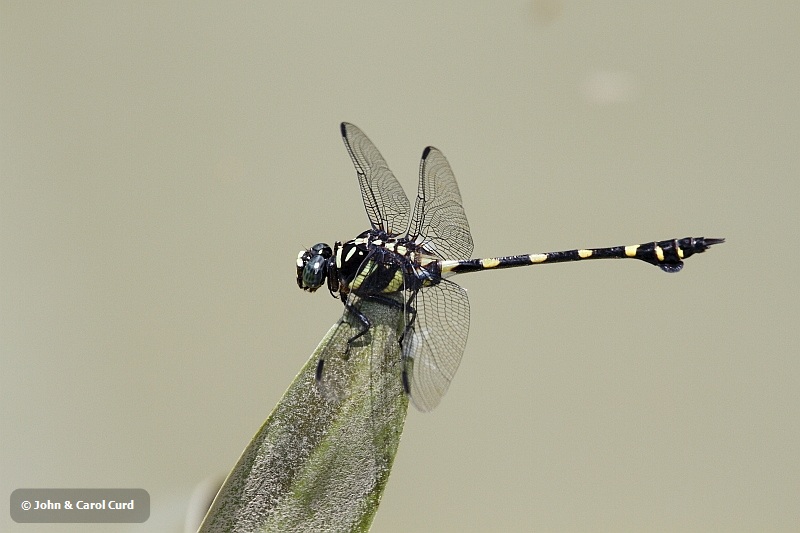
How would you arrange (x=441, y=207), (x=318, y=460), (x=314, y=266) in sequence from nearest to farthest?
(x=318, y=460)
(x=314, y=266)
(x=441, y=207)

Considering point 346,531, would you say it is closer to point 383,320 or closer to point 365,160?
point 383,320

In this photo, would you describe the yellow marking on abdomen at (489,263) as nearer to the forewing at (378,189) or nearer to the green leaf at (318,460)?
the forewing at (378,189)

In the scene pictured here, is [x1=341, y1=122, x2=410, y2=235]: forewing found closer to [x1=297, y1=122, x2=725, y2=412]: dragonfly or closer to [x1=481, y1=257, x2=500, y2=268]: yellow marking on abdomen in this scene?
[x1=297, y1=122, x2=725, y2=412]: dragonfly

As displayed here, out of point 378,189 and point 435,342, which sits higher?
point 378,189

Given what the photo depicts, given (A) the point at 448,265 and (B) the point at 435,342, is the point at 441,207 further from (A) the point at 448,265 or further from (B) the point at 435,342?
(B) the point at 435,342

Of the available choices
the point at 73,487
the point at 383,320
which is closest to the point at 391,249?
the point at 383,320

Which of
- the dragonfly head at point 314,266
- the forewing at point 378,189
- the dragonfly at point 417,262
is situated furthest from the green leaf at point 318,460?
the forewing at point 378,189

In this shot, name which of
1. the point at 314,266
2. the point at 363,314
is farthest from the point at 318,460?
the point at 314,266
